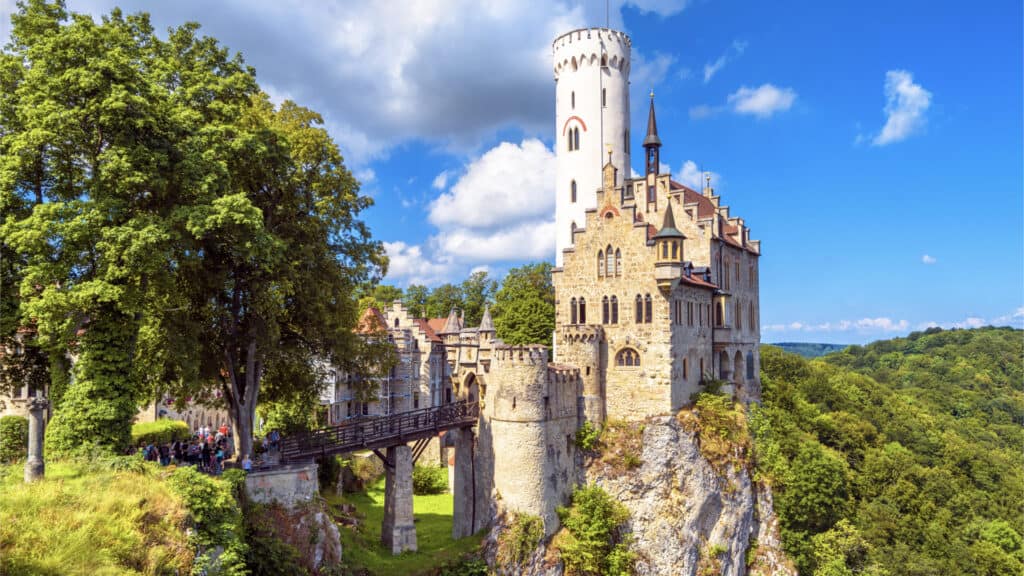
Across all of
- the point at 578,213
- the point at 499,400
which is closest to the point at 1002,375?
the point at 578,213

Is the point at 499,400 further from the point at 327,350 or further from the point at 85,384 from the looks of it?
the point at 85,384

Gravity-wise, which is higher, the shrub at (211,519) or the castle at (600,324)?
the castle at (600,324)

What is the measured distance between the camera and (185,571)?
17.6 m

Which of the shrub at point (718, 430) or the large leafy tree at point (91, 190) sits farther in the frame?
the shrub at point (718, 430)

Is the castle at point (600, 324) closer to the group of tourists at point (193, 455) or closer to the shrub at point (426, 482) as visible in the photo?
the shrub at point (426, 482)

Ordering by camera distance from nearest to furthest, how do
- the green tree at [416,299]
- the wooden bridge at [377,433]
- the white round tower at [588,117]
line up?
the wooden bridge at [377,433] < the white round tower at [588,117] < the green tree at [416,299]

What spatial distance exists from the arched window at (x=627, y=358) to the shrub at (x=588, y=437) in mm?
3958

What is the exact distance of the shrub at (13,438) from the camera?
80.1ft

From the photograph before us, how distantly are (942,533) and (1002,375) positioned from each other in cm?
8563

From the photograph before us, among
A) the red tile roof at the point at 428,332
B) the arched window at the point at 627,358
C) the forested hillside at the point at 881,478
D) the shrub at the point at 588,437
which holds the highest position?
the red tile roof at the point at 428,332

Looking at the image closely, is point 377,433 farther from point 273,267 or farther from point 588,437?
point 588,437

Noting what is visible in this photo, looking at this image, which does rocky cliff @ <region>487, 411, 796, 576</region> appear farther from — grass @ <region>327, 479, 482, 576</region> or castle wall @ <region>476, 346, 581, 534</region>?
grass @ <region>327, 479, 482, 576</region>

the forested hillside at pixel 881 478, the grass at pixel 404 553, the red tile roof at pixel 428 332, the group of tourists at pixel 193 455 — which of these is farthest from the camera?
the red tile roof at pixel 428 332

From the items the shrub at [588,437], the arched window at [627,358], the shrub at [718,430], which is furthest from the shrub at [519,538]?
the shrub at [718,430]
